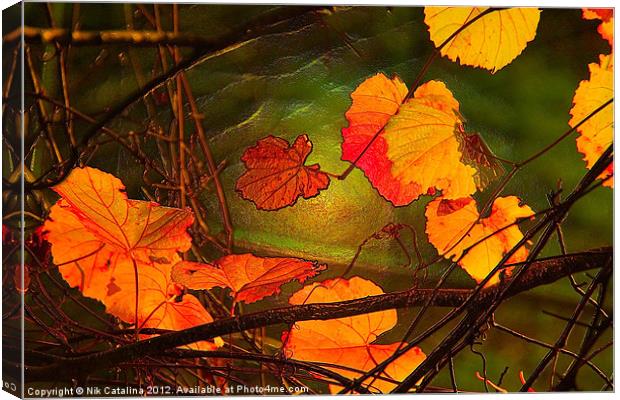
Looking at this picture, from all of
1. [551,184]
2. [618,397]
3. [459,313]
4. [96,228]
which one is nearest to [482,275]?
[459,313]

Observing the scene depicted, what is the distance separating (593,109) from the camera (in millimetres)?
2041

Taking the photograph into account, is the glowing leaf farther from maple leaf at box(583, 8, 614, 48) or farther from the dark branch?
maple leaf at box(583, 8, 614, 48)

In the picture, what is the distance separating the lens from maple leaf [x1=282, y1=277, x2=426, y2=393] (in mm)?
1974

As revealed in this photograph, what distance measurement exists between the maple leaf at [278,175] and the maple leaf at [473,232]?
22cm

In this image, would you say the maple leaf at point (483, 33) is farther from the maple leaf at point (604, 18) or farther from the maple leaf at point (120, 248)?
the maple leaf at point (120, 248)

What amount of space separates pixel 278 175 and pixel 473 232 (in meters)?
0.37

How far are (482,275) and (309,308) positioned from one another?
1.07 ft

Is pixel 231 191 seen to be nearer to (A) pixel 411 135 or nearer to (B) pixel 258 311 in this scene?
(B) pixel 258 311

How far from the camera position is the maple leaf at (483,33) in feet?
6.54

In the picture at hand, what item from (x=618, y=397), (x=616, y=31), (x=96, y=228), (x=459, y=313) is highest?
(x=616, y=31)

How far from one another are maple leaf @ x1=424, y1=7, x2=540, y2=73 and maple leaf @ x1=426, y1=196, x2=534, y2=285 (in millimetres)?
256

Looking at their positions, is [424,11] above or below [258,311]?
above


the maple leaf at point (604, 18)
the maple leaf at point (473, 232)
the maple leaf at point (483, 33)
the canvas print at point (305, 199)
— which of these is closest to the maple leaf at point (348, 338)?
the canvas print at point (305, 199)

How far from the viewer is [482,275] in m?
2.01
